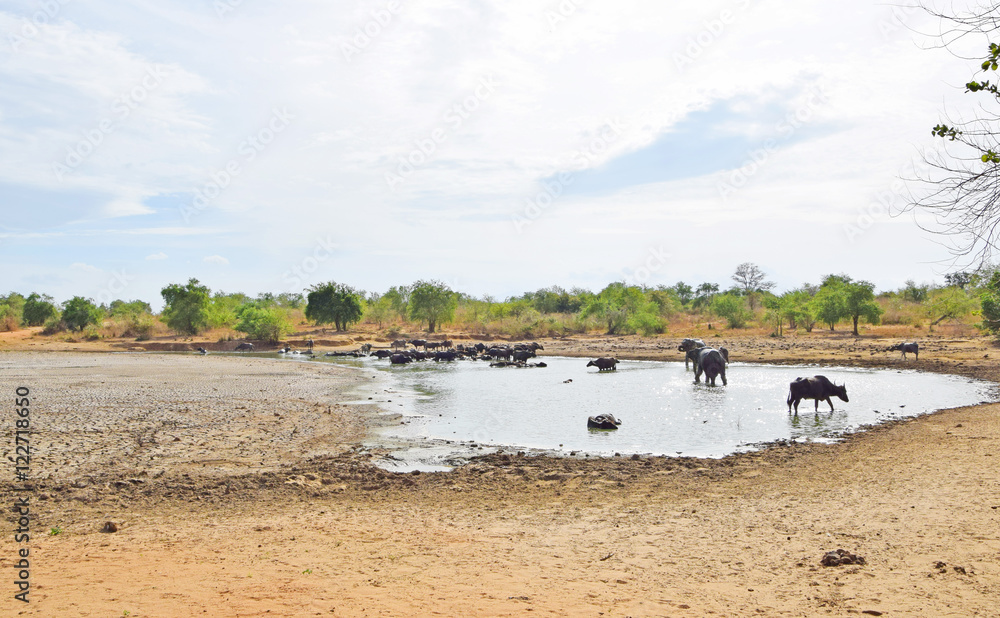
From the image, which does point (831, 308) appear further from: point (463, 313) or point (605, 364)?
point (463, 313)

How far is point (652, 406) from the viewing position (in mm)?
18844

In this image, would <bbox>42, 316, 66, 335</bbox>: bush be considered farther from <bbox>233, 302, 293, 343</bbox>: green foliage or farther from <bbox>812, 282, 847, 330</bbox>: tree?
<bbox>812, 282, 847, 330</bbox>: tree

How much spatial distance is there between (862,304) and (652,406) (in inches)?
1533


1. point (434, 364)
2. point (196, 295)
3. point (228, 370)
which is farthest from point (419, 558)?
point (196, 295)

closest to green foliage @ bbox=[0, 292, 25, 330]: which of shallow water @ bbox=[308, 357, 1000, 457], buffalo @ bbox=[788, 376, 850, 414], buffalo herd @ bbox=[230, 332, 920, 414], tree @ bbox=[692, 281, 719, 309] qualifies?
buffalo herd @ bbox=[230, 332, 920, 414]

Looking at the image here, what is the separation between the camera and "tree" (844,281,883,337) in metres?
49.4

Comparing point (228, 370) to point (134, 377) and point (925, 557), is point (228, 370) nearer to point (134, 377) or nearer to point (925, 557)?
point (134, 377)

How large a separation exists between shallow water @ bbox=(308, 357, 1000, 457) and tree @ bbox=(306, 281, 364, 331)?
1342 inches

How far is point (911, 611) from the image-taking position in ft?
16.0

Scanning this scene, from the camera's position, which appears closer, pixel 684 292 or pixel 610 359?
pixel 610 359

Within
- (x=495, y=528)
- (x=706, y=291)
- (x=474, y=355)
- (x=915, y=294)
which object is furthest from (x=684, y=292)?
(x=495, y=528)

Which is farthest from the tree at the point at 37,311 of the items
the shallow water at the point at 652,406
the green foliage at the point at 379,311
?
the shallow water at the point at 652,406

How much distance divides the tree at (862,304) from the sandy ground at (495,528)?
39436 mm

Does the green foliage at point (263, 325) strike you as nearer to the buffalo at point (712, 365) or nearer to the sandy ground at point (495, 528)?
the buffalo at point (712, 365)
